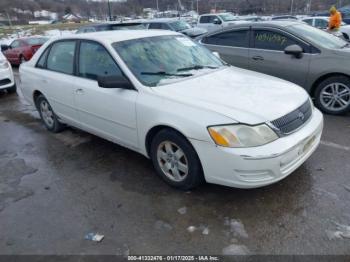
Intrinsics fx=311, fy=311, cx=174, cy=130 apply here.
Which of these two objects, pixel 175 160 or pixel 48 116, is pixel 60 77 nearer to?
pixel 48 116

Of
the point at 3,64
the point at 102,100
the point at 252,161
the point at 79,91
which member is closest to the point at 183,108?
the point at 252,161

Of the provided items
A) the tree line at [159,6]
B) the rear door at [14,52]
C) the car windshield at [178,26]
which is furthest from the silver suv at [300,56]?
the tree line at [159,6]

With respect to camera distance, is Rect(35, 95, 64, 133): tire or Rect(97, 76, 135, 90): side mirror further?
Rect(35, 95, 64, 133): tire

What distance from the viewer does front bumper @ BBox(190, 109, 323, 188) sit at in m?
2.65

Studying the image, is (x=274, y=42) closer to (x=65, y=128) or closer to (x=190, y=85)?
(x=190, y=85)

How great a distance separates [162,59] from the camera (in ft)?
12.1

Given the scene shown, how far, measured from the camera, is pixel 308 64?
5277 mm

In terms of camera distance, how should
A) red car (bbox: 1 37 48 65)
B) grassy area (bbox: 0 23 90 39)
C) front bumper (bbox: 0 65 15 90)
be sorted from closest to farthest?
front bumper (bbox: 0 65 15 90) → red car (bbox: 1 37 48 65) → grassy area (bbox: 0 23 90 39)

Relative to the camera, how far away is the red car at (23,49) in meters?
13.4

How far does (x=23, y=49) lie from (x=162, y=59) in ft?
39.5

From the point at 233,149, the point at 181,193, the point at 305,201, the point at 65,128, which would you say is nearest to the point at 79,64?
the point at 65,128

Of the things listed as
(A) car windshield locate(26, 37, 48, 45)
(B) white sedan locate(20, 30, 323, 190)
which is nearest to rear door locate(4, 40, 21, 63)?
(A) car windshield locate(26, 37, 48, 45)

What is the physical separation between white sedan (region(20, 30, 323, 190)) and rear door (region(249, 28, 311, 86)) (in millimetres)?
1838

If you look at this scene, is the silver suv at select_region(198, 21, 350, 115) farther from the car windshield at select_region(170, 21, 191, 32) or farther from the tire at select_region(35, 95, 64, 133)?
the car windshield at select_region(170, 21, 191, 32)
